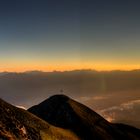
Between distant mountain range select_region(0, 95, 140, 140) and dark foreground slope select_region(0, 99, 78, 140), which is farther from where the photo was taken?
distant mountain range select_region(0, 95, 140, 140)

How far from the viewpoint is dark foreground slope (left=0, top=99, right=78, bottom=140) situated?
433 ft

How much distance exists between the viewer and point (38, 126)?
154125 millimetres

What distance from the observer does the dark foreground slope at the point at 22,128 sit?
132 meters

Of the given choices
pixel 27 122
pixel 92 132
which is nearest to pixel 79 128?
pixel 92 132

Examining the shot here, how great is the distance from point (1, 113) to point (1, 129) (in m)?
13.8

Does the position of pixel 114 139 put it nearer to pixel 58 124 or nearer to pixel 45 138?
pixel 58 124

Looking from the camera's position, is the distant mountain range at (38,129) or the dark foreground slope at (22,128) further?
the distant mountain range at (38,129)

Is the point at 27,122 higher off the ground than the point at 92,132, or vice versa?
the point at 27,122

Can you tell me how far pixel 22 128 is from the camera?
14050cm

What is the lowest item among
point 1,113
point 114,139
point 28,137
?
point 114,139

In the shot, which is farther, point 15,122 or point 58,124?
point 58,124

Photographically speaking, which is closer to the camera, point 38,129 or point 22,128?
point 22,128

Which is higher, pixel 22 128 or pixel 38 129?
pixel 22 128

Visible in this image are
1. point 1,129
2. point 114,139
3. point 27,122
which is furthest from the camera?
point 114,139
